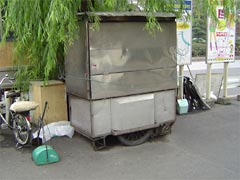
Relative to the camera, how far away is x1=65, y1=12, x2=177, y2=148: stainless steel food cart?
4.77 metres

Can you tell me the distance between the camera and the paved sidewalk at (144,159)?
167 inches

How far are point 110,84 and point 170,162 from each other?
1.45 m

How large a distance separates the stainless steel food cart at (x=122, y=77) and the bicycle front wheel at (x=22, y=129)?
0.80 m

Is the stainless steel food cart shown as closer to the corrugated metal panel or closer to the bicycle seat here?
the corrugated metal panel

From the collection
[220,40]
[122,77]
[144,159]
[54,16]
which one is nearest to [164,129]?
[144,159]

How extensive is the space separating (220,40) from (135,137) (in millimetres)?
3896

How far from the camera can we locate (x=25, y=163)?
183 inches

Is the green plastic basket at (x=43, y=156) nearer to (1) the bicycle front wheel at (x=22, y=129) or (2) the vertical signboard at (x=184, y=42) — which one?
(1) the bicycle front wheel at (x=22, y=129)

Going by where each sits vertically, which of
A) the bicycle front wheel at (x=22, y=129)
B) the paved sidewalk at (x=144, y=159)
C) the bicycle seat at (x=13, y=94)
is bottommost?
the paved sidewalk at (x=144, y=159)

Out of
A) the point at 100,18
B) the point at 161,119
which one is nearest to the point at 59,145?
the point at 161,119

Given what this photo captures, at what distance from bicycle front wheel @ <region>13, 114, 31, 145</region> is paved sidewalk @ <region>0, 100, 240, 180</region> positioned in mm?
168

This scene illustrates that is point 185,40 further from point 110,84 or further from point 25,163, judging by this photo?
point 25,163

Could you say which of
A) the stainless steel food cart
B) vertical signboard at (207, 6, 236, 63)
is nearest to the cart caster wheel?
the stainless steel food cart

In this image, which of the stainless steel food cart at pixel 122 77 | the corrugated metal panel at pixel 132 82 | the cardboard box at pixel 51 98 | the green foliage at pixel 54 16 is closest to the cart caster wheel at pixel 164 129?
the stainless steel food cart at pixel 122 77
